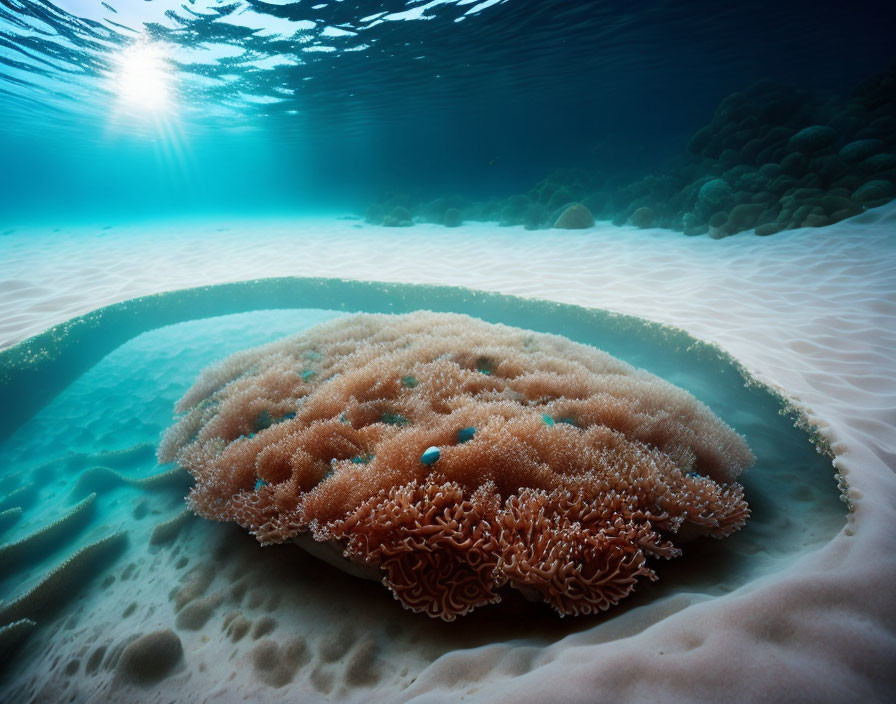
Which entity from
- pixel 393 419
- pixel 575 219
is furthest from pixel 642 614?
pixel 575 219

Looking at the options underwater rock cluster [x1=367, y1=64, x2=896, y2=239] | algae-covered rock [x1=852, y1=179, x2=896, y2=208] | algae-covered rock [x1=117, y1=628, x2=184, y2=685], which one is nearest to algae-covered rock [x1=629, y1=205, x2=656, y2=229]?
underwater rock cluster [x1=367, y1=64, x2=896, y2=239]

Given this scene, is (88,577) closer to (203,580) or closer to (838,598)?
(203,580)

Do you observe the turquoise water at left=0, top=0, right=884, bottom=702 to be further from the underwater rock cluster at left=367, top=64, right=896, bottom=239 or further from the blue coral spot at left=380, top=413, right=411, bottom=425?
the blue coral spot at left=380, top=413, right=411, bottom=425

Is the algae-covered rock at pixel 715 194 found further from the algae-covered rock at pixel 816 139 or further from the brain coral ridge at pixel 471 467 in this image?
the brain coral ridge at pixel 471 467

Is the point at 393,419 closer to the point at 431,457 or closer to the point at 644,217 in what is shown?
the point at 431,457

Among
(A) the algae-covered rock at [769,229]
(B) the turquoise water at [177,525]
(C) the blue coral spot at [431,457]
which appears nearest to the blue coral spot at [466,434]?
(C) the blue coral spot at [431,457]

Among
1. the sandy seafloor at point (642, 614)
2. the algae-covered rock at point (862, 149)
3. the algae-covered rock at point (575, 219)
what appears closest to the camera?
the sandy seafloor at point (642, 614)
